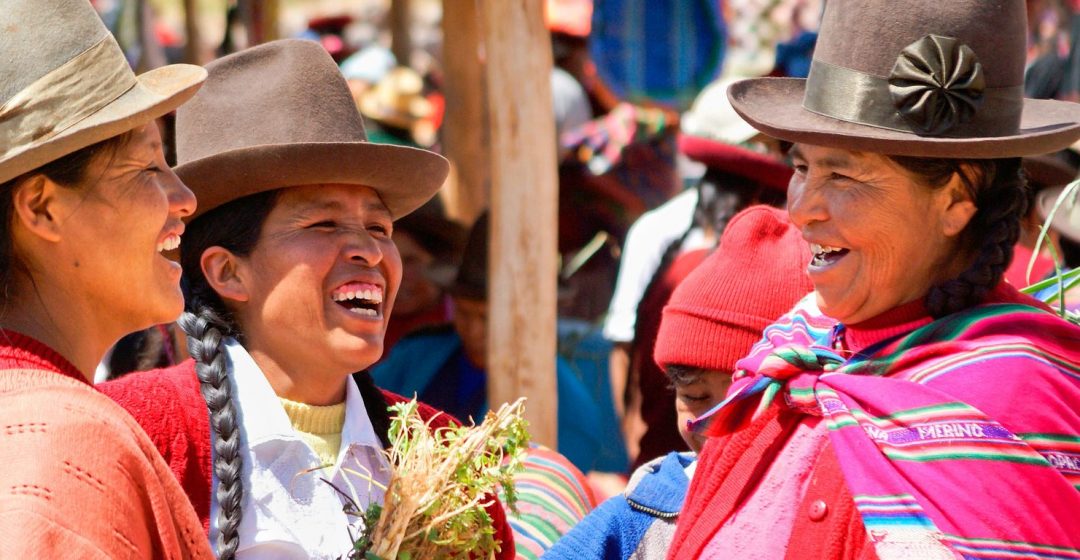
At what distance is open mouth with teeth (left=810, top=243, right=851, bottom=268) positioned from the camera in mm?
2943

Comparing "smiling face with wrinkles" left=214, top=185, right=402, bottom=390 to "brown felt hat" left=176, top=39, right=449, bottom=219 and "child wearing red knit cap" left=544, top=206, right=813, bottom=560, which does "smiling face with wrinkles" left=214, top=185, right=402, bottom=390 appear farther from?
"child wearing red knit cap" left=544, top=206, right=813, bottom=560

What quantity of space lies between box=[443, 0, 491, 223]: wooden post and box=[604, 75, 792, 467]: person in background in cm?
233

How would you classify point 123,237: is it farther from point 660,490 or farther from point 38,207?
point 660,490

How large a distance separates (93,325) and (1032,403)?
1769 millimetres

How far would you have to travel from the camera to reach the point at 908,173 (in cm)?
288

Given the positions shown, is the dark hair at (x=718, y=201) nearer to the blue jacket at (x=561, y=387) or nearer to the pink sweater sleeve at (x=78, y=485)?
the blue jacket at (x=561, y=387)

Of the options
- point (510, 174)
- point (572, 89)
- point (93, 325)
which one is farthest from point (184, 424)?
point (572, 89)

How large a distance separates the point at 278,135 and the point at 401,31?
7.42 m

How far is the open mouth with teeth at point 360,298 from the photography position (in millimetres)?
3295

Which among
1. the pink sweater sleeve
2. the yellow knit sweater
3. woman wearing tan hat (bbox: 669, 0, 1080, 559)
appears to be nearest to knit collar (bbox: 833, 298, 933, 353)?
woman wearing tan hat (bbox: 669, 0, 1080, 559)

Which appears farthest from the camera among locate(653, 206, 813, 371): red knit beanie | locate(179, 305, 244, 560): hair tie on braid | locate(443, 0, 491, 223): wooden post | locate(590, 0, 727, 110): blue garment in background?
locate(590, 0, 727, 110): blue garment in background

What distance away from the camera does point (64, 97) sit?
7.45 ft

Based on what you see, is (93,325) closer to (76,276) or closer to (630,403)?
(76,276)

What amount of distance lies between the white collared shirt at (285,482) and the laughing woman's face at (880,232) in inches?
45.8
